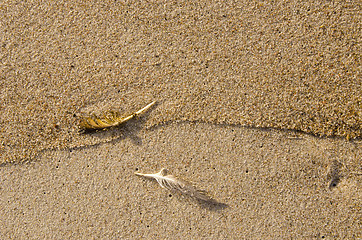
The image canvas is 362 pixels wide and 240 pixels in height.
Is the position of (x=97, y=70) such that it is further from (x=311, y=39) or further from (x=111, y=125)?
(x=311, y=39)

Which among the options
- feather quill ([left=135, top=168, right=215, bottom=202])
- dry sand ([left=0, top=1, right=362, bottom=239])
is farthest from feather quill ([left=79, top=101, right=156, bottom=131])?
feather quill ([left=135, top=168, right=215, bottom=202])

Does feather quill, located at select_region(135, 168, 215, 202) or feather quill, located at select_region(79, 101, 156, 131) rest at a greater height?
feather quill, located at select_region(79, 101, 156, 131)

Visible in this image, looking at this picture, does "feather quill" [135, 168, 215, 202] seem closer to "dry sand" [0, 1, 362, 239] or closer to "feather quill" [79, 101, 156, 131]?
"dry sand" [0, 1, 362, 239]

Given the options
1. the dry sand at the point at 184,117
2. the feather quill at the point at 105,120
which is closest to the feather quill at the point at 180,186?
the dry sand at the point at 184,117

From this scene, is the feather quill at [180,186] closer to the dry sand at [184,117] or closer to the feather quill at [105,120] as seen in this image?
the dry sand at [184,117]
